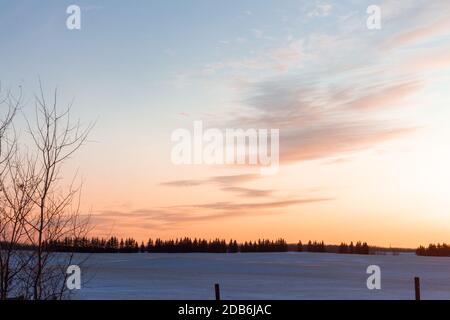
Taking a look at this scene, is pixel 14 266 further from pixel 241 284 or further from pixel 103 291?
pixel 241 284
